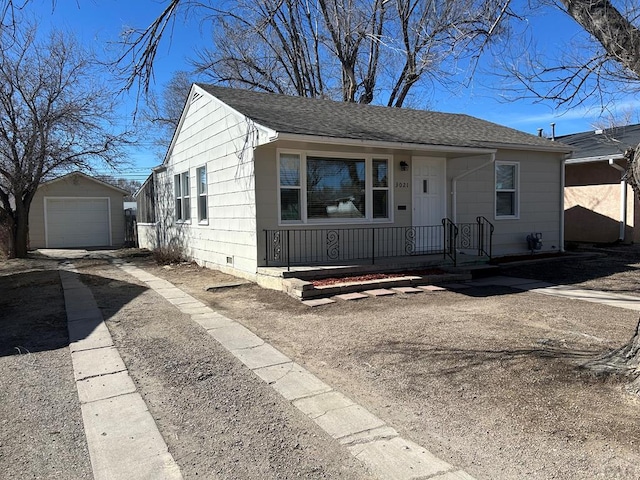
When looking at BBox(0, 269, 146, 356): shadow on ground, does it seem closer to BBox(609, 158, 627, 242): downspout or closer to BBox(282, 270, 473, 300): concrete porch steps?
BBox(282, 270, 473, 300): concrete porch steps

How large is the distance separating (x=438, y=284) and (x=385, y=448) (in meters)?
6.41

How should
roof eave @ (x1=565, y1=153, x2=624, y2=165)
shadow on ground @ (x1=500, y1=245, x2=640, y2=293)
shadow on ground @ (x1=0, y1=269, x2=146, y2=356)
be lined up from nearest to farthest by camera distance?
shadow on ground @ (x1=0, y1=269, x2=146, y2=356) < shadow on ground @ (x1=500, y1=245, x2=640, y2=293) < roof eave @ (x1=565, y1=153, x2=624, y2=165)

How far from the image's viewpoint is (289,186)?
984 centimetres

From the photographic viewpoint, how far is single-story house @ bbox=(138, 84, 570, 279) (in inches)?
379

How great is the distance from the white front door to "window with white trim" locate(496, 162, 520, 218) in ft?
6.58

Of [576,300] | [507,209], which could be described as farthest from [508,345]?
[507,209]

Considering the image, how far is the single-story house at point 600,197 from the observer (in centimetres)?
1525

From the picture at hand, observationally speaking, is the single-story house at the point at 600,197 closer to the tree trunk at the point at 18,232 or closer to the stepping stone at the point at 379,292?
the stepping stone at the point at 379,292

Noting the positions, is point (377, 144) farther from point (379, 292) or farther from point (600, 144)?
point (600, 144)

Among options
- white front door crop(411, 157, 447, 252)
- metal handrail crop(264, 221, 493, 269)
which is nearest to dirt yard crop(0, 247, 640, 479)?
metal handrail crop(264, 221, 493, 269)

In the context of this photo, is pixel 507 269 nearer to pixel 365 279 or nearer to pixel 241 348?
pixel 365 279

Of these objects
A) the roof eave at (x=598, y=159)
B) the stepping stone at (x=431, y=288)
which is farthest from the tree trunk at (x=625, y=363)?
the roof eave at (x=598, y=159)

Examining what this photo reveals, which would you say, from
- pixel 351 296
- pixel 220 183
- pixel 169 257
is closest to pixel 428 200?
pixel 351 296

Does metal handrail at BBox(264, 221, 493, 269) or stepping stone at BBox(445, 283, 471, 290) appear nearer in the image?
stepping stone at BBox(445, 283, 471, 290)
